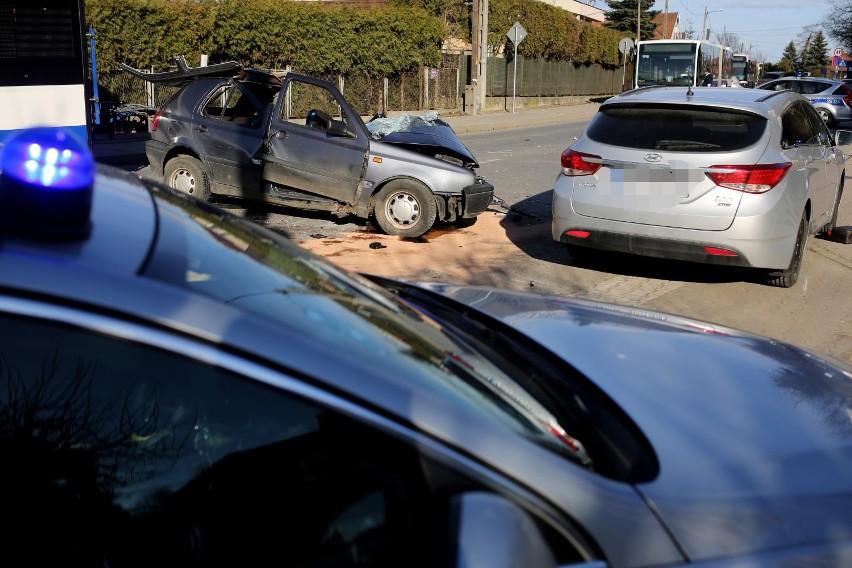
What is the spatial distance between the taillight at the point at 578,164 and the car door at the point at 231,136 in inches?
150

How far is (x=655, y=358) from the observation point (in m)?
2.50

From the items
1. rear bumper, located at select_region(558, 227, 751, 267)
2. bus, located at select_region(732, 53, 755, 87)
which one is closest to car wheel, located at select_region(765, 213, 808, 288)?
rear bumper, located at select_region(558, 227, 751, 267)

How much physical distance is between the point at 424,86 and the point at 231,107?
2318cm

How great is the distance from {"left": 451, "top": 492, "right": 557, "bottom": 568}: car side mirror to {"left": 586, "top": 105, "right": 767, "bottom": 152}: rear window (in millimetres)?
6308

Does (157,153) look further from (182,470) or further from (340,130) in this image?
(182,470)

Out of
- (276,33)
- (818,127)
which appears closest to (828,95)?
(276,33)

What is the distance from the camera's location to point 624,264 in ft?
28.7

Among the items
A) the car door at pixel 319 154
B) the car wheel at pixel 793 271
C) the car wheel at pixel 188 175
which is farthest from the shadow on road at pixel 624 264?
the car wheel at pixel 188 175

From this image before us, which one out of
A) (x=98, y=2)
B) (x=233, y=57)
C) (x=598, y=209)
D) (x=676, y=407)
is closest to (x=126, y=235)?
(x=676, y=407)

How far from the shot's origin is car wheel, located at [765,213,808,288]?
308 inches

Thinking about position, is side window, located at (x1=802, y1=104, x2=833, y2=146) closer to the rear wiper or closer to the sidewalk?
the rear wiper

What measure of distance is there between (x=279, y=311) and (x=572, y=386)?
33.3 inches

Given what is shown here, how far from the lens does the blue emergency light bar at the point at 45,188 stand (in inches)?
63.5

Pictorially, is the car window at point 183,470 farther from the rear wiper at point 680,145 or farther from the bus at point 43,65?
the bus at point 43,65
